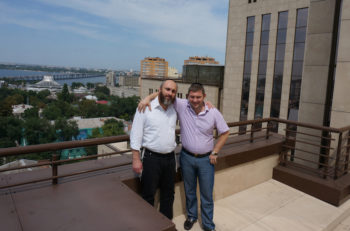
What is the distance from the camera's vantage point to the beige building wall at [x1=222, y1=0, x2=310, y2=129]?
25.3m

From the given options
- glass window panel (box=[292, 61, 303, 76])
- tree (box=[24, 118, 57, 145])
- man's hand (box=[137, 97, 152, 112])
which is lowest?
tree (box=[24, 118, 57, 145])

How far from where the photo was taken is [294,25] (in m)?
24.7

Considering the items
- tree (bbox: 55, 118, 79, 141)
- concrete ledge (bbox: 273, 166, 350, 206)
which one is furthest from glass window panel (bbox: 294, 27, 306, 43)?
tree (bbox: 55, 118, 79, 141)

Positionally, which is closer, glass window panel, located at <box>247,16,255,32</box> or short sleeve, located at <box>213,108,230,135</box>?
short sleeve, located at <box>213,108,230,135</box>

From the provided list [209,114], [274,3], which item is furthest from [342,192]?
[274,3]

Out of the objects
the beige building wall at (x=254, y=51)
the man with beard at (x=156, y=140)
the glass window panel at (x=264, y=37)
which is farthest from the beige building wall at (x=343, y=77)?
the glass window panel at (x=264, y=37)

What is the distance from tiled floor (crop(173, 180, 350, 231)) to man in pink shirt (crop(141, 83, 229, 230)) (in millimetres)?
771

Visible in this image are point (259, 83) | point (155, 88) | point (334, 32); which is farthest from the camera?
point (155, 88)

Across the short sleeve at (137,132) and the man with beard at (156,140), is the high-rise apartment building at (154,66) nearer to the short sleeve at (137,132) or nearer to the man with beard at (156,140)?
the man with beard at (156,140)

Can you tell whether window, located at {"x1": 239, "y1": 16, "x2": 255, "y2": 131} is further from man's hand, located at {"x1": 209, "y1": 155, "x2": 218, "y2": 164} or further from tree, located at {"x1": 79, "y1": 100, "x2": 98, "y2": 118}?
tree, located at {"x1": 79, "y1": 100, "x2": 98, "y2": 118}

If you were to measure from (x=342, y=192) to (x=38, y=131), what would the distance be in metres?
75.7

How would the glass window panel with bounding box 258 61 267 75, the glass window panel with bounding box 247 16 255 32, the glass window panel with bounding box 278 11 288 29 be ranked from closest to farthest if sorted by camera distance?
the glass window panel with bounding box 278 11 288 29 < the glass window panel with bounding box 258 61 267 75 < the glass window panel with bounding box 247 16 255 32

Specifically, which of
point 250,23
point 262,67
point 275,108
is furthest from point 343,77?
point 250,23

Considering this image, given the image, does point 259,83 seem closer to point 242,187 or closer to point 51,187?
point 242,187
